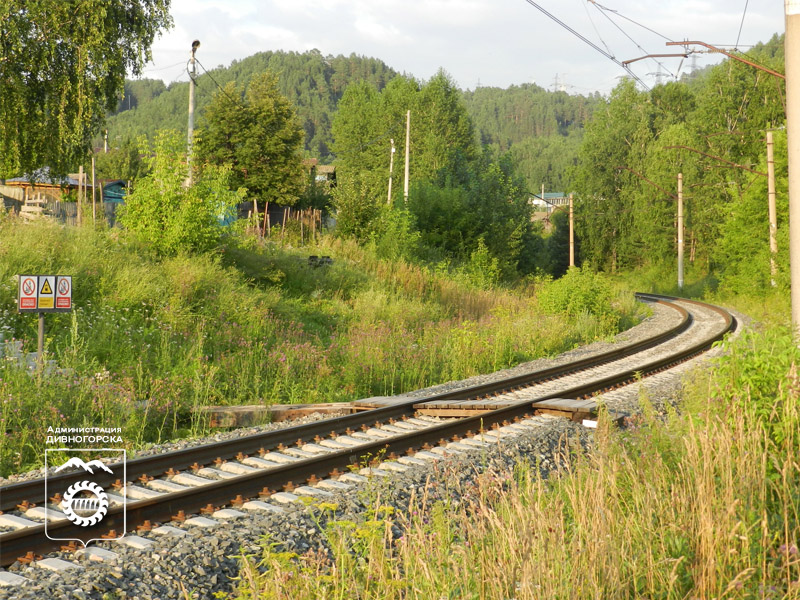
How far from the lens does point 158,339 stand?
12.4 metres

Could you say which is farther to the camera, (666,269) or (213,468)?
(666,269)

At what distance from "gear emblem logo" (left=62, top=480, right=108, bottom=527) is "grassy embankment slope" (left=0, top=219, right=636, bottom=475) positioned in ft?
5.64

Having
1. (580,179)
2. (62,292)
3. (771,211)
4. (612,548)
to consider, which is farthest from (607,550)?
(580,179)

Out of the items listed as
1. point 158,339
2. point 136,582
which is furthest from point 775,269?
point 136,582

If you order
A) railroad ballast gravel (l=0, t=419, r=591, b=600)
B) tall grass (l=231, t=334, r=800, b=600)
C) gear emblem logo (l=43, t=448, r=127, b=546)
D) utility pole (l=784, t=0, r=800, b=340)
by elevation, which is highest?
utility pole (l=784, t=0, r=800, b=340)

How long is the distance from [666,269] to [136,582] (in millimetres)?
55277

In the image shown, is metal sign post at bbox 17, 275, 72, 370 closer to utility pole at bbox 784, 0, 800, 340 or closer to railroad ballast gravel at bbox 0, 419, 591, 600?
railroad ballast gravel at bbox 0, 419, 591, 600

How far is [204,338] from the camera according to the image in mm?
12883

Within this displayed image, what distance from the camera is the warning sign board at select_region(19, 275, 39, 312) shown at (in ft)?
27.9

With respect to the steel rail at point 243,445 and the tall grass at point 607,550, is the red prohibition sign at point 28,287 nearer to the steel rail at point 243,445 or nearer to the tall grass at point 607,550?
the steel rail at point 243,445

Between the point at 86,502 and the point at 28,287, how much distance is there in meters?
3.71

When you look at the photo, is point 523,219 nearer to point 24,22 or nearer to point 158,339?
point 24,22

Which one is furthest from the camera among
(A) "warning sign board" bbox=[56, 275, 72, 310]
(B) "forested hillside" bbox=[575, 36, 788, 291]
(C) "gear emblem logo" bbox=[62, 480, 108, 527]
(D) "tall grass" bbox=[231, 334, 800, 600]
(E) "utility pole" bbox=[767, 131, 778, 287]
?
(B) "forested hillside" bbox=[575, 36, 788, 291]

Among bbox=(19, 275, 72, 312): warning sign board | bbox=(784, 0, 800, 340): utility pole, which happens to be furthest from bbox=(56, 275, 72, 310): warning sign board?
bbox=(784, 0, 800, 340): utility pole
